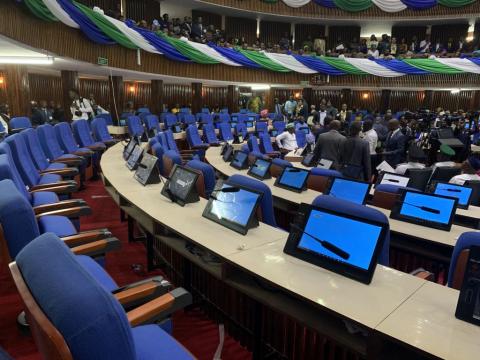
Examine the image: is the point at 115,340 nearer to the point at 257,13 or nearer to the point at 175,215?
the point at 175,215

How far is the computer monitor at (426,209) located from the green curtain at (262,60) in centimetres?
1347

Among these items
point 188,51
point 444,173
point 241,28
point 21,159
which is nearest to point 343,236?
point 21,159

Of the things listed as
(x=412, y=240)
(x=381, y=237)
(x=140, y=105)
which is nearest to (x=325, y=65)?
(x=140, y=105)

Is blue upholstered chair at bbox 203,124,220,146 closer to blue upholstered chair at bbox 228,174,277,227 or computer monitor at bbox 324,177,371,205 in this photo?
computer monitor at bbox 324,177,371,205

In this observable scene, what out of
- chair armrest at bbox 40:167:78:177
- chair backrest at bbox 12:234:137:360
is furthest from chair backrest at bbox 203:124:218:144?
chair backrest at bbox 12:234:137:360

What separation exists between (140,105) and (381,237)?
16.7 meters

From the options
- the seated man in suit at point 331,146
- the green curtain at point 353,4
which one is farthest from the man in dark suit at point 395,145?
the green curtain at point 353,4

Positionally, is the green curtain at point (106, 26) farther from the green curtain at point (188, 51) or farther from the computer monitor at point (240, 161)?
the computer monitor at point (240, 161)

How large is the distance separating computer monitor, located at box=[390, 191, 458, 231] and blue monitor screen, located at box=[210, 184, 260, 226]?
4.42 feet

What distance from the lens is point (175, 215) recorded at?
2658 millimetres

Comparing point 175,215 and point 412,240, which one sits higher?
point 175,215

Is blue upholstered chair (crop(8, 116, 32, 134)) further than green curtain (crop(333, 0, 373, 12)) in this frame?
No

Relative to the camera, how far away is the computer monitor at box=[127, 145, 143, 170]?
4289 millimetres

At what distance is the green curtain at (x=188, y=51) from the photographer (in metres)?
12.2
